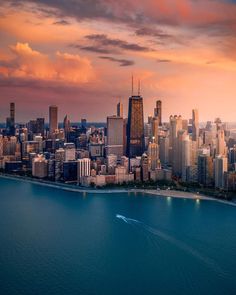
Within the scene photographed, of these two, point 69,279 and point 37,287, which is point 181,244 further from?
point 37,287

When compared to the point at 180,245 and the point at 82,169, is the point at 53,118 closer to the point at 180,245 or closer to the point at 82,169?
the point at 82,169

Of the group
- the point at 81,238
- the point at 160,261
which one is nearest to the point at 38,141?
the point at 81,238

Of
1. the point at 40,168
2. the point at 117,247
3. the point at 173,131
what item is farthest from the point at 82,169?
the point at 117,247

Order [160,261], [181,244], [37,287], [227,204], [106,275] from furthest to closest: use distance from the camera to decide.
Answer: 1. [227,204]
2. [181,244]
3. [160,261]
4. [106,275]
5. [37,287]

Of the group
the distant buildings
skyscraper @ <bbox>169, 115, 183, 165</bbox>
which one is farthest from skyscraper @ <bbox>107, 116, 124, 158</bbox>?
skyscraper @ <bbox>169, 115, 183, 165</bbox>

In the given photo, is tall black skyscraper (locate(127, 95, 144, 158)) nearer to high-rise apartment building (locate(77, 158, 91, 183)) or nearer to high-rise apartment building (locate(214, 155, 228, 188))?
high-rise apartment building (locate(77, 158, 91, 183))

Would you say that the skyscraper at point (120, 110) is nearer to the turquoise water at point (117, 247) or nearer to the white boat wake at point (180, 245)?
the turquoise water at point (117, 247)
